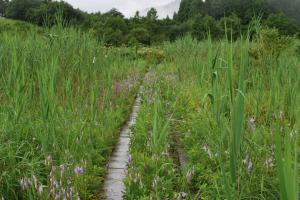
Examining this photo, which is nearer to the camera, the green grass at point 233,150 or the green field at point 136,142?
the green grass at point 233,150

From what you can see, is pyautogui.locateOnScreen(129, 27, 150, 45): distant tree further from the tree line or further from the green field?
the green field

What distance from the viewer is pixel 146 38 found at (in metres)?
44.4

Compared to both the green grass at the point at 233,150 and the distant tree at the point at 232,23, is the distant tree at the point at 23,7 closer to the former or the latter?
the distant tree at the point at 232,23

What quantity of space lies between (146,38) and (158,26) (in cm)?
782

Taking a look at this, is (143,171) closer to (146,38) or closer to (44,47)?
(44,47)

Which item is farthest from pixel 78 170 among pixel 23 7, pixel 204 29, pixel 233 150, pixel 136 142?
pixel 23 7

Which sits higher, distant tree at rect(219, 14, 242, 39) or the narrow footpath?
distant tree at rect(219, 14, 242, 39)

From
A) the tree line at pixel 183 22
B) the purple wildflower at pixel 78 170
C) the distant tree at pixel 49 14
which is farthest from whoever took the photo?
the tree line at pixel 183 22

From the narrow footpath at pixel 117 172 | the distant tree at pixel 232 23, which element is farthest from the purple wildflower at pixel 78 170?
the distant tree at pixel 232 23

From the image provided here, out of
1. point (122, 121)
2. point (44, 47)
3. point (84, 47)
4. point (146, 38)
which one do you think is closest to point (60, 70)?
point (44, 47)

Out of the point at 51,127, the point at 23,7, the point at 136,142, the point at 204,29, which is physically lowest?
the point at 136,142

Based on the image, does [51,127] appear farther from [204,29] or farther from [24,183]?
[204,29]

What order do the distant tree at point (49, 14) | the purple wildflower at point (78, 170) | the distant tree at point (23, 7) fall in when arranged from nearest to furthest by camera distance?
the purple wildflower at point (78, 170) → the distant tree at point (49, 14) → the distant tree at point (23, 7)

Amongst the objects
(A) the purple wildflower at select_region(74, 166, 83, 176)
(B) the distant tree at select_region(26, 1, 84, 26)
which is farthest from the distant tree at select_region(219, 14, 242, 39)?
(B) the distant tree at select_region(26, 1, 84, 26)
